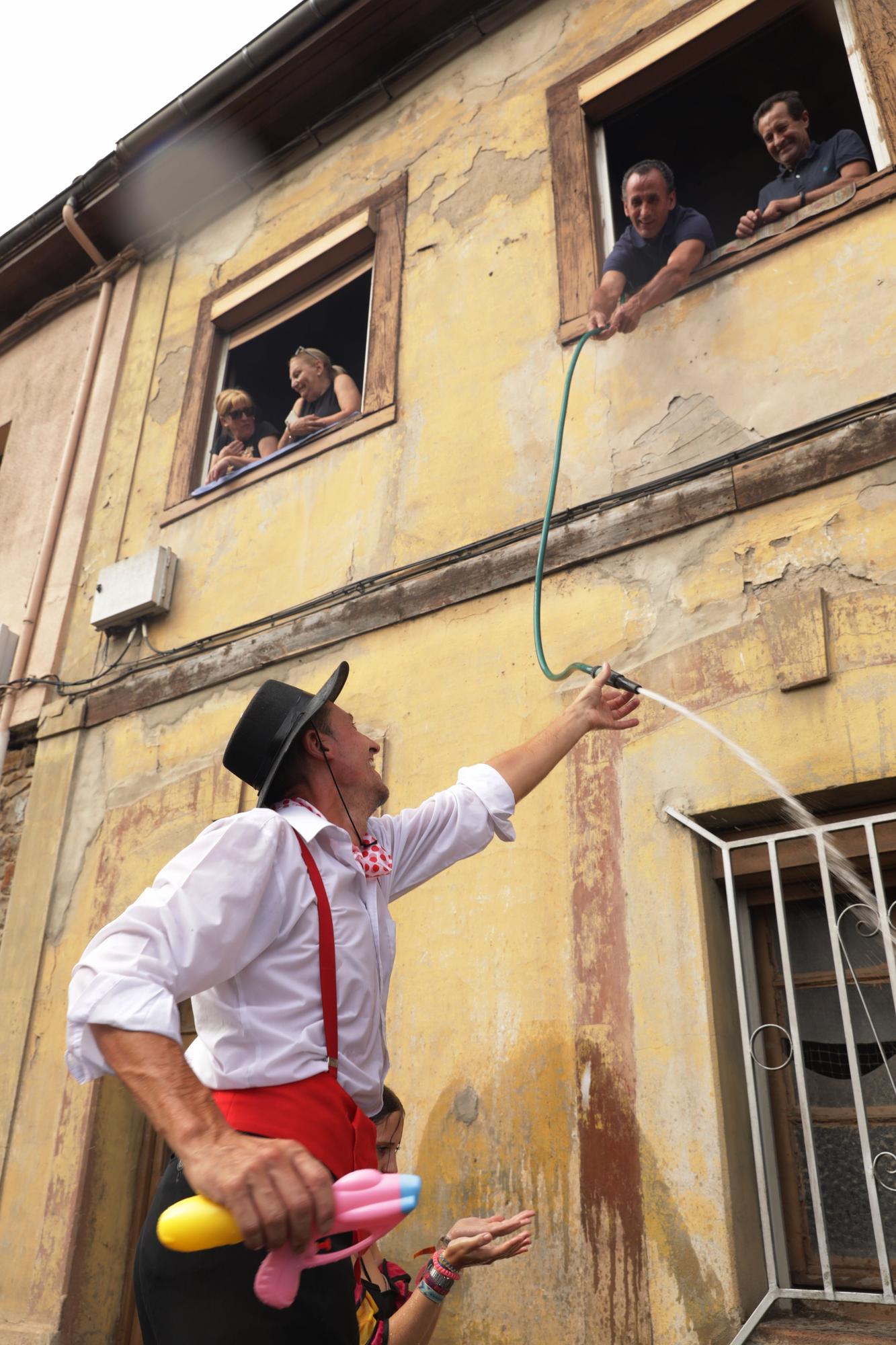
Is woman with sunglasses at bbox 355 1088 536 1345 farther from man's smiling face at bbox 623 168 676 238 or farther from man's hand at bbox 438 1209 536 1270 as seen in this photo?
man's smiling face at bbox 623 168 676 238

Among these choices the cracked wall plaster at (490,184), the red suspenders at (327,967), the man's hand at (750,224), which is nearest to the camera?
the red suspenders at (327,967)

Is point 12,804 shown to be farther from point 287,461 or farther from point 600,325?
point 600,325

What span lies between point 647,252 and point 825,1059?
336 centimetres

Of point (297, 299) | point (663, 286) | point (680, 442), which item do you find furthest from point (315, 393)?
point (680, 442)

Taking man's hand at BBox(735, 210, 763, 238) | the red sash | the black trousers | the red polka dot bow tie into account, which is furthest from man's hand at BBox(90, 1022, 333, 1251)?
man's hand at BBox(735, 210, 763, 238)

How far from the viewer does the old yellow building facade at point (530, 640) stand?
3.28 metres

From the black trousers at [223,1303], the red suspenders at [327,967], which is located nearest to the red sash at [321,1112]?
the red suspenders at [327,967]

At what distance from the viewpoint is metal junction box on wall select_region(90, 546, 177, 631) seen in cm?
576

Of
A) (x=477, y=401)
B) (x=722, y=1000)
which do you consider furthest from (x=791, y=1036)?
(x=477, y=401)

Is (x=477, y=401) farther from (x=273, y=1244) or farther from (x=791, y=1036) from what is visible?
(x=273, y=1244)

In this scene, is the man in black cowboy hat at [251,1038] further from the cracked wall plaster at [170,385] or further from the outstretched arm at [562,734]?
the cracked wall plaster at [170,385]

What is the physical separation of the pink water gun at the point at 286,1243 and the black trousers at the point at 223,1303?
10.3 inches

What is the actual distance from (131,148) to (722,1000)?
6590 millimetres

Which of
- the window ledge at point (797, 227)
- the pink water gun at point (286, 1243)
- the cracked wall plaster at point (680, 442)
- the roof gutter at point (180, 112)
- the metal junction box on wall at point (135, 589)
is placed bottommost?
the pink water gun at point (286, 1243)
